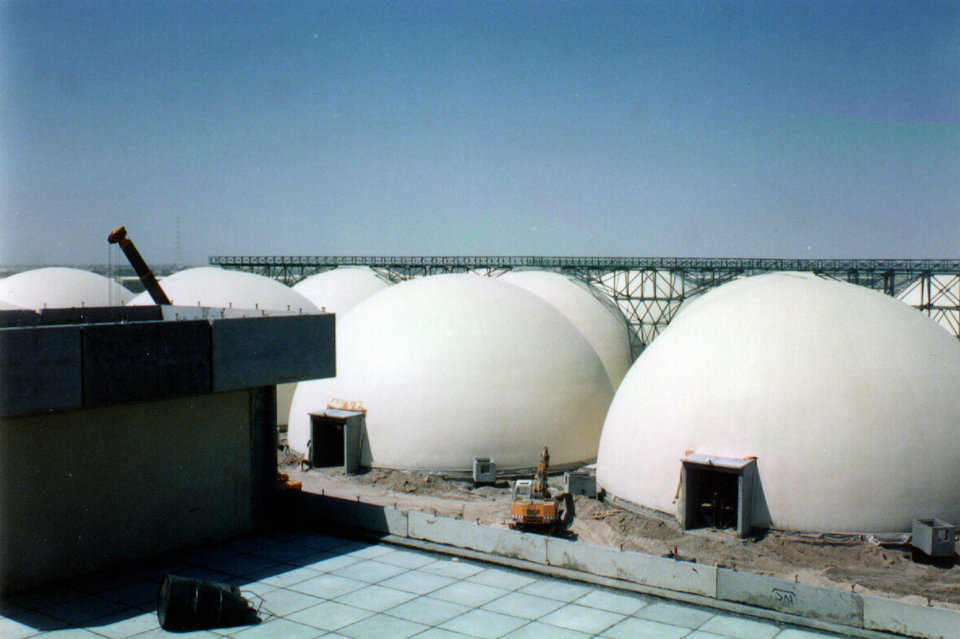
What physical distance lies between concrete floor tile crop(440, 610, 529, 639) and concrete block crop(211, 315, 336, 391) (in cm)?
670

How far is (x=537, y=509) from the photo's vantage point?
21016mm

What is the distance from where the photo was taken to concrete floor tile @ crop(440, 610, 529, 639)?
12.8 meters

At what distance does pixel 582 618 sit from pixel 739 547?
307 inches

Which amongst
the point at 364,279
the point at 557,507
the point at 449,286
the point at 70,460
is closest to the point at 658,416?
the point at 557,507

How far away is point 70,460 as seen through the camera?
14.8 meters

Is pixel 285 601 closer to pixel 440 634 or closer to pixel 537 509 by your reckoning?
pixel 440 634

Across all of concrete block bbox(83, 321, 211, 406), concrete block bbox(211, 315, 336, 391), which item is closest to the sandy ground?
concrete block bbox(211, 315, 336, 391)

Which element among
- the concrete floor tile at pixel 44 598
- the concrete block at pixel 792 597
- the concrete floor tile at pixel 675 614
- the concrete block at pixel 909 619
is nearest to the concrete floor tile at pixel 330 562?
the concrete floor tile at pixel 44 598

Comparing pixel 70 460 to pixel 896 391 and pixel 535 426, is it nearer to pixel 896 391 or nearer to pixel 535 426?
pixel 535 426

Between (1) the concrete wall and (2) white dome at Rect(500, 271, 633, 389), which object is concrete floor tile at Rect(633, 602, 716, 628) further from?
(2) white dome at Rect(500, 271, 633, 389)

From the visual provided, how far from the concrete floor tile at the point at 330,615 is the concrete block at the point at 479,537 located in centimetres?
348

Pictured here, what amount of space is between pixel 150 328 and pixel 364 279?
44.0 meters

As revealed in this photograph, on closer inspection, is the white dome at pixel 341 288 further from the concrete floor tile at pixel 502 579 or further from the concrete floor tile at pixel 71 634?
the concrete floor tile at pixel 71 634

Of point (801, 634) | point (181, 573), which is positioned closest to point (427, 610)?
point (181, 573)
